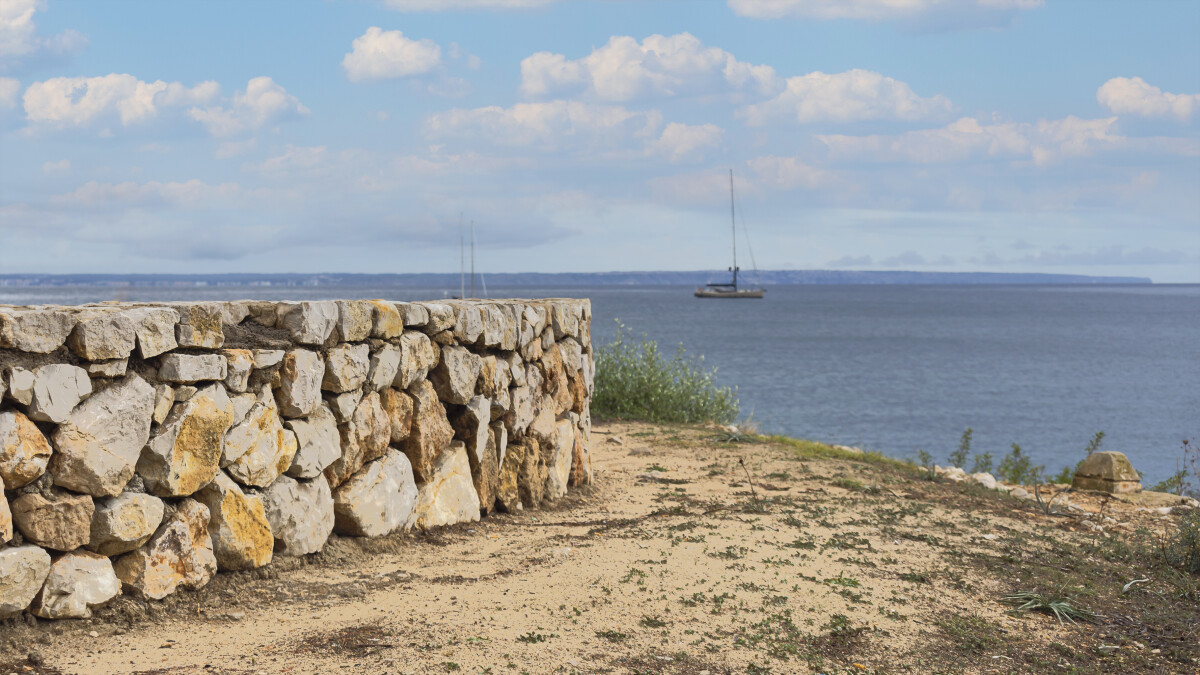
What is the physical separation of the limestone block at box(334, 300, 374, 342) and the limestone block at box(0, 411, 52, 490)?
6.08 feet

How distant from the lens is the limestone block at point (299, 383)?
5.45 meters

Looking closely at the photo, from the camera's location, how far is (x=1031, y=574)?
645 cm

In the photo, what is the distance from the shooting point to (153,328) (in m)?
4.69

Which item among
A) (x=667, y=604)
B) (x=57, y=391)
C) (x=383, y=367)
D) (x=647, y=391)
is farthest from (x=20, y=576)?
(x=647, y=391)

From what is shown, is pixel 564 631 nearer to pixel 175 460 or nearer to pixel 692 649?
pixel 692 649

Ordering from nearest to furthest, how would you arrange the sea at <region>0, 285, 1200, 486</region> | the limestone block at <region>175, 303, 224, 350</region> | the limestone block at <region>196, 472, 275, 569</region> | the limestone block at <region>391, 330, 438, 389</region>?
the limestone block at <region>175, 303, 224, 350</region> → the limestone block at <region>196, 472, 275, 569</region> → the limestone block at <region>391, 330, 438, 389</region> → the sea at <region>0, 285, 1200, 486</region>

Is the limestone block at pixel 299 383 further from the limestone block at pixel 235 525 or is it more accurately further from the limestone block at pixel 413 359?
→ the limestone block at pixel 413 359

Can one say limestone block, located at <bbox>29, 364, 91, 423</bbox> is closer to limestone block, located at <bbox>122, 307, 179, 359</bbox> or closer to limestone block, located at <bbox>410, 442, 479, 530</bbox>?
limestone block, located at <bbox>122, 307, 179, 359</bbox>

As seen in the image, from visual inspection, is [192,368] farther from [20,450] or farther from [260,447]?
[20,450]

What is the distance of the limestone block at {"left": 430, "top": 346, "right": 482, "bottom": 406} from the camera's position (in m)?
6.80

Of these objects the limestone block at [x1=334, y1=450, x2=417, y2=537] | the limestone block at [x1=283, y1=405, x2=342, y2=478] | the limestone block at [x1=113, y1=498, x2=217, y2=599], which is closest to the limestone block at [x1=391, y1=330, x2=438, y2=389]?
the limestone block at [x1=334, y1=450, x2=417, y2=537]

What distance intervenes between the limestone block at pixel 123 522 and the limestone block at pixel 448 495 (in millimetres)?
2108

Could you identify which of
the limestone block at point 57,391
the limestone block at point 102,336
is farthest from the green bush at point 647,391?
the limestone block at point 57,391

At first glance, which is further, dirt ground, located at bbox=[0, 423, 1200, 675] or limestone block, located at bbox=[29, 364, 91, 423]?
dirt ground, located at bbox=[0, 423, 1200, 675]
